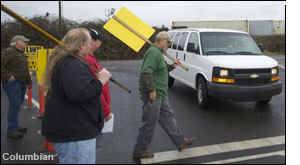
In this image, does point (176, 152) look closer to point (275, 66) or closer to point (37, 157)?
point (37, 157)

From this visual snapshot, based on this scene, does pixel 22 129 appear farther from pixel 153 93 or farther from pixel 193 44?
pixel 193 44

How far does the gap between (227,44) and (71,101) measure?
18.4ft

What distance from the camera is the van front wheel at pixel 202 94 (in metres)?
6.40

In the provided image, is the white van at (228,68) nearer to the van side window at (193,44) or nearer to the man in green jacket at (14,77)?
the van side window at (193,44)

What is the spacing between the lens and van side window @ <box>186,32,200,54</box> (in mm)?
6914

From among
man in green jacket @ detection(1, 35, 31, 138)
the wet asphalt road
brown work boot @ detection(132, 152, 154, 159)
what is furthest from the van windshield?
man in green jacket @ detection(1, 35, 31, 138)

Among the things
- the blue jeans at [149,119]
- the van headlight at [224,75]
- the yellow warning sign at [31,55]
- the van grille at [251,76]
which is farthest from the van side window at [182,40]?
the blue jeans at [149,119]

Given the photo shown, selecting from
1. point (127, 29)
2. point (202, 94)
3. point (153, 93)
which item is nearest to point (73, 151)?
point (153, 93)

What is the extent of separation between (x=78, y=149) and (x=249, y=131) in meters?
3.72

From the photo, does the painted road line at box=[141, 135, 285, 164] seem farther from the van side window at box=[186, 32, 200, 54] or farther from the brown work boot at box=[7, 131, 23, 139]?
the van side window at box=[186, 32, 200, 54]

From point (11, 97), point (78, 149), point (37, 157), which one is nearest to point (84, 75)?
point (78, 149)

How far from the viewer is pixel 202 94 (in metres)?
6.50

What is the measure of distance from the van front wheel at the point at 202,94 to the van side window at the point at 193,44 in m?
0.75

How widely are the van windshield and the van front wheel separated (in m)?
0.72
